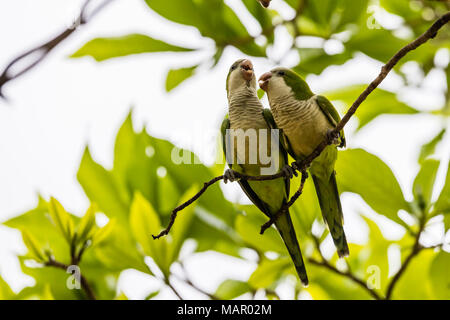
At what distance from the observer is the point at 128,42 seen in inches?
41.0

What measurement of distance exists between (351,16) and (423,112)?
1.63 feet

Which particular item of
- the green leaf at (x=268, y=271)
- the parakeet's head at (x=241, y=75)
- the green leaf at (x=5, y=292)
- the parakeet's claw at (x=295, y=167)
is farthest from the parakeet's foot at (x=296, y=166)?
the green leaf at (x=5, y=292)

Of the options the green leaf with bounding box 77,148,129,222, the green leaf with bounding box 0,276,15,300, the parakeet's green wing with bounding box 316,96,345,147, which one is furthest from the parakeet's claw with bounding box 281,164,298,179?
the green leaf with bounding box 0,276,15,300

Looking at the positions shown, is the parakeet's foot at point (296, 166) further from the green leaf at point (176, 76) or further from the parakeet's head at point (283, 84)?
the green leaf at point (176, 76)

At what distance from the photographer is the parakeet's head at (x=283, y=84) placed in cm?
68

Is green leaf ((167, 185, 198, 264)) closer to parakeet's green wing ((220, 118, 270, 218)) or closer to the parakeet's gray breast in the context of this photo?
parakeet's green wing ((220, 118, 270, 218))

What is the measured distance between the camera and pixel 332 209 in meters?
0.76

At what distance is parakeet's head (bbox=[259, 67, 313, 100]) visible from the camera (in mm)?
675

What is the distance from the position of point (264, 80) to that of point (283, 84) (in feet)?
0.25

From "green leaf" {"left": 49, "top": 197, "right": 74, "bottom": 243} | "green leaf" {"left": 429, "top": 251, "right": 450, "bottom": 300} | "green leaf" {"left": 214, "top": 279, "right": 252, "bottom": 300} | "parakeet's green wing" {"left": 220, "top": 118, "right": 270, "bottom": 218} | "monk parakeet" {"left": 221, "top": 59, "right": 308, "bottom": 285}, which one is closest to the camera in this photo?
"monk parakeet" {"left": 221, "top": 59, "right": 308, "bottom": 285}

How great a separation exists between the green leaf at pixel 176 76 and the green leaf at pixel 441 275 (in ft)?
2.02

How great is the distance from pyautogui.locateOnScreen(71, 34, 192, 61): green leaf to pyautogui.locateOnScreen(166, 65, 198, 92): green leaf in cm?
8

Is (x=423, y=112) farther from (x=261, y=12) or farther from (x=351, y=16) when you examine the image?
(x=261, y=12)
